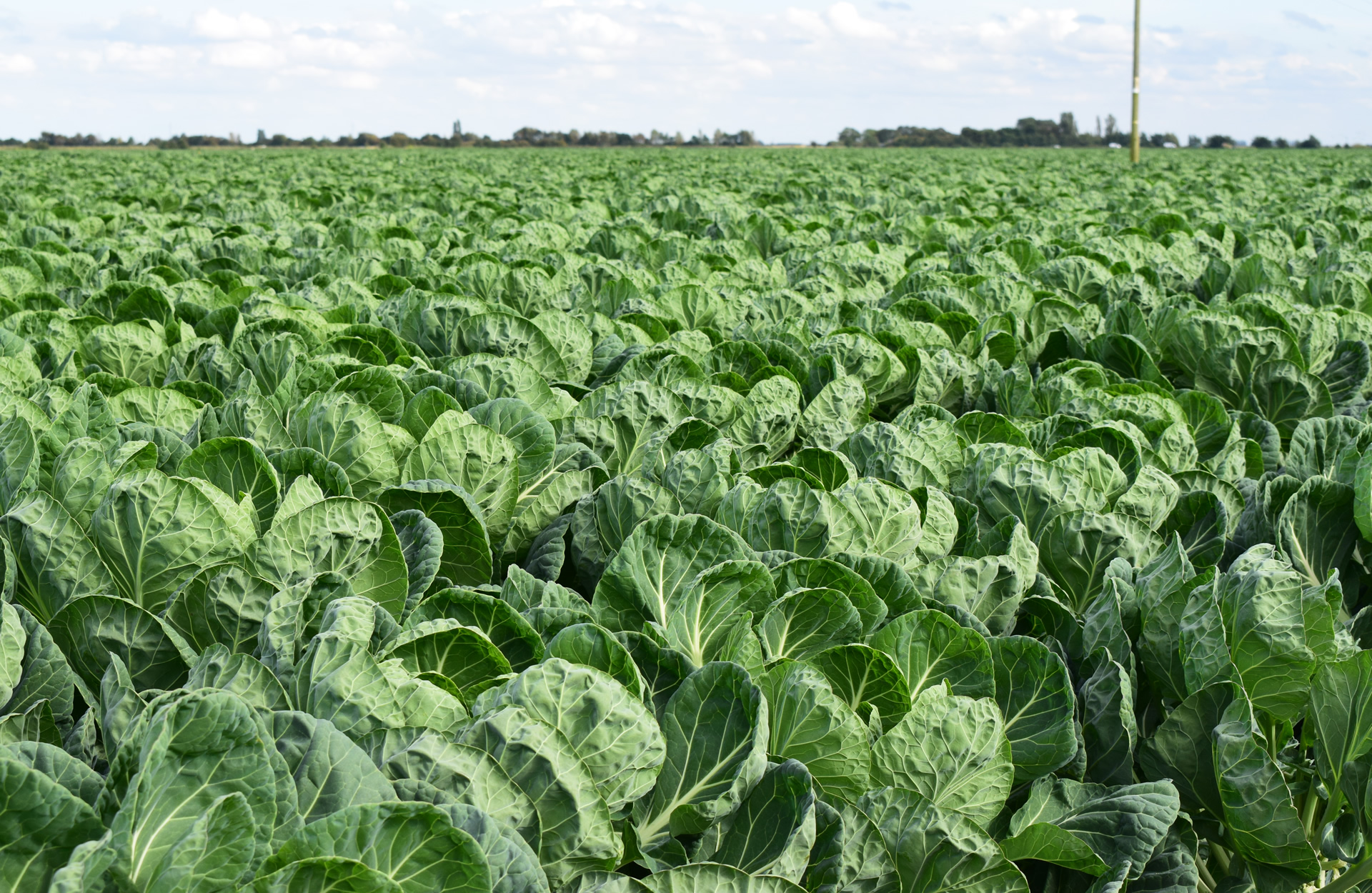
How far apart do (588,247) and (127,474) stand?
230 inches

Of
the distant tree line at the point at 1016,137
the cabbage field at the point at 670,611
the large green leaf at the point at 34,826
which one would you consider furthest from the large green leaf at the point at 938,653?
the distant tree line at the point at 1016,137

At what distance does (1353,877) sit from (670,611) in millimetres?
1194

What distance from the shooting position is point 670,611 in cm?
188

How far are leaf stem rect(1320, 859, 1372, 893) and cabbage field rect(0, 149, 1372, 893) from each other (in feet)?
0.06

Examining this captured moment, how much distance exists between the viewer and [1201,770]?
5.75 ft

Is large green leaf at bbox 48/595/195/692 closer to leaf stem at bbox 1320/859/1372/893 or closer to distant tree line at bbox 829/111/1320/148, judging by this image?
leaf stem at bbox 1320/859/1372/893

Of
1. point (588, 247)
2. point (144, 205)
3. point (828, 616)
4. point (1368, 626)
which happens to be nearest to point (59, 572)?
point (828, 616)

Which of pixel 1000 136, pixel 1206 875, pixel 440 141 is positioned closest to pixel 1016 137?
pixel 1000 136

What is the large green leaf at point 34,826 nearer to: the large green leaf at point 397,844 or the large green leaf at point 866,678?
the large green leaf at point 397,844

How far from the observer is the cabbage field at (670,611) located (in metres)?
1.27

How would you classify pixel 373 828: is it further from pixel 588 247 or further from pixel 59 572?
pixel 588 247

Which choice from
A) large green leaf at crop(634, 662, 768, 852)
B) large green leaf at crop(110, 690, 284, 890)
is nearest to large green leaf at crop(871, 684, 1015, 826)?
large green leaf at crop(634, 662, 768, 852)

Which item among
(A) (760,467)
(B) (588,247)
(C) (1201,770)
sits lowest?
(C) (1201,770)

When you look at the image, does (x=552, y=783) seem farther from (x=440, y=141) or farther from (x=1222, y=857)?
(x=440, y=141)
